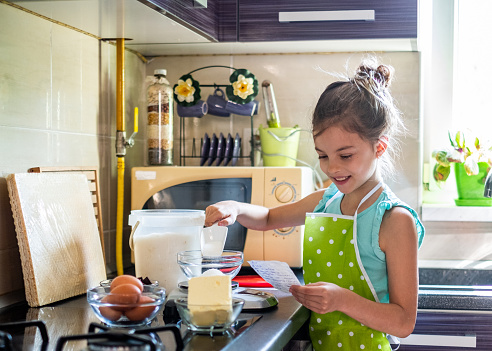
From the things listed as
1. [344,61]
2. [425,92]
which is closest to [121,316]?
[344,61]

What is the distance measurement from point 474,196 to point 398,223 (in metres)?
0.96

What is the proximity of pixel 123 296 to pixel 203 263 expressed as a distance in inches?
12.4

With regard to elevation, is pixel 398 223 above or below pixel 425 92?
below

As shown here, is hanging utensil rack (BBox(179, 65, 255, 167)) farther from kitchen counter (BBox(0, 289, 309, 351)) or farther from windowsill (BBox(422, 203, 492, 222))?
kitchen counter (BBox(0, 289, 309, 351))

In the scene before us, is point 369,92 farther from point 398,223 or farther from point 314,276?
point 314,276

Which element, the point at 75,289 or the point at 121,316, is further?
the point at 75,289

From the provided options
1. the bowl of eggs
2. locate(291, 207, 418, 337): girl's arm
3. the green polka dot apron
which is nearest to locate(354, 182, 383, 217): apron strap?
the green polka dot apron

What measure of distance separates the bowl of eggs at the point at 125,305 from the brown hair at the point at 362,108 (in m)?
0.52

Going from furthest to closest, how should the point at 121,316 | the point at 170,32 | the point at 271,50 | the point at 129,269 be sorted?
the point at 271,50 < the point at 129,269 < the point at 170,32 < the point at 121,316

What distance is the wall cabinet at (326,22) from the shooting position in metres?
1.81

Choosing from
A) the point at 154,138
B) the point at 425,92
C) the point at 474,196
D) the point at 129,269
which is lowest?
the point at 129,269

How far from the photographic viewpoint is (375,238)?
4.36 feet

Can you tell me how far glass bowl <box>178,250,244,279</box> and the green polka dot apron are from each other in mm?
177

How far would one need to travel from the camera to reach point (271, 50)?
2.12 m
